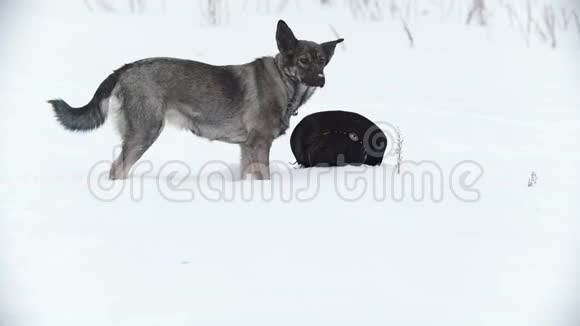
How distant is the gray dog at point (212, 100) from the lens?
508 cm

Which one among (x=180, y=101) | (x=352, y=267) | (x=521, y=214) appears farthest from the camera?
(x=180, y=101)

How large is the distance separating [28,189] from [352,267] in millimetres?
2624

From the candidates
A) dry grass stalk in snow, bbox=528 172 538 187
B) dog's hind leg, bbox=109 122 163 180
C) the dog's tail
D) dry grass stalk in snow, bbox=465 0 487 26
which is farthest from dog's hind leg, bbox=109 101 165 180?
dry grass stalk in snow, bbox=465 0 487 26

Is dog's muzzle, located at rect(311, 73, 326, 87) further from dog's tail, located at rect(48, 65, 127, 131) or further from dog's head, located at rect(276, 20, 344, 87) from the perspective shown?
dog's tail, located at rect(48, 65, 127, 131)

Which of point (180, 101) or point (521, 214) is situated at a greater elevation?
point (180, 101)

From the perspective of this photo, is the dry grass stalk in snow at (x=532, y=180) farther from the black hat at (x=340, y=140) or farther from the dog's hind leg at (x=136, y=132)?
the dog's hind leg at (x=136, y=132)

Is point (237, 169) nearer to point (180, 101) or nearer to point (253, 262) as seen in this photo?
point (180, 101)

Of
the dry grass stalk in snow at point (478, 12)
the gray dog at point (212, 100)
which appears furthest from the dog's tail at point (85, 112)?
the dry grass stalk in snow at point (478, 12)

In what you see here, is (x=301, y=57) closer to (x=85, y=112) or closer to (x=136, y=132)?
(x=136, y=132)

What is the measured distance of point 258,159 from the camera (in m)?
5.23

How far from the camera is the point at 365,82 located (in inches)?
332

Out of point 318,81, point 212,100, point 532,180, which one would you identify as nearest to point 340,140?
point 318,81

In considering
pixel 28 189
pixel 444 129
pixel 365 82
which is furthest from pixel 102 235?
pixel 365 82

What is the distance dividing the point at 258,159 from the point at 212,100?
0.62m
